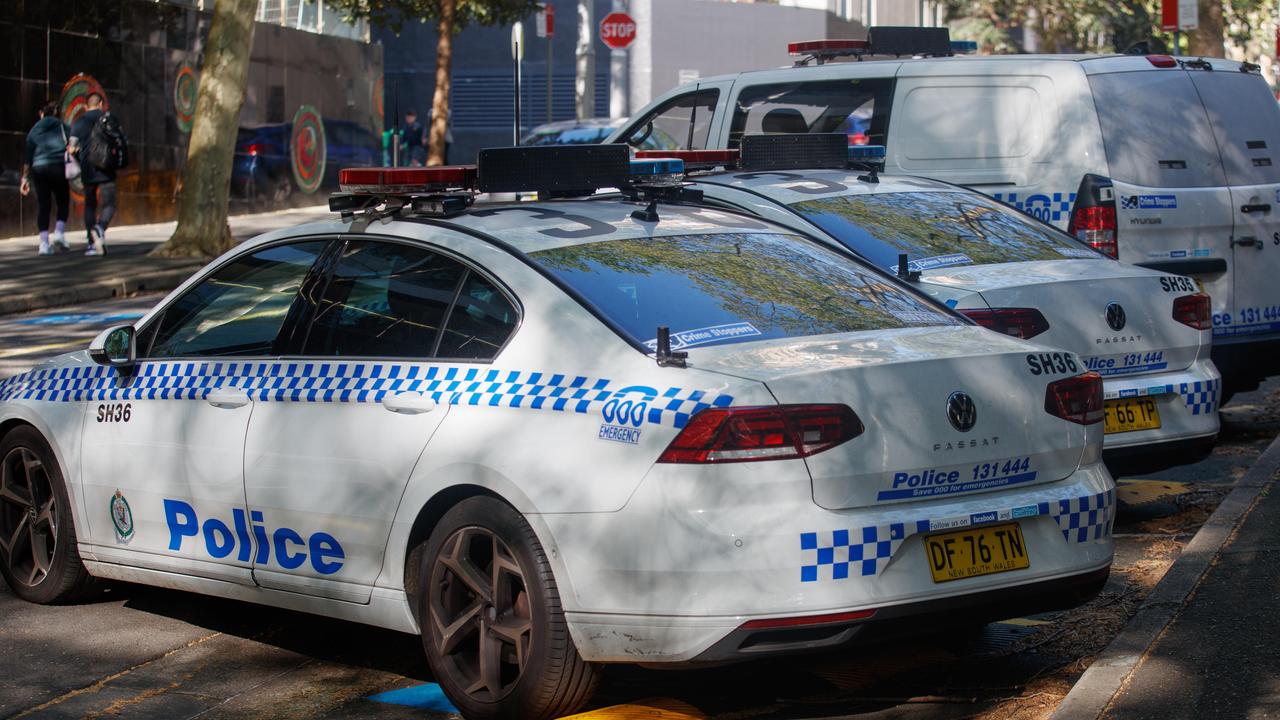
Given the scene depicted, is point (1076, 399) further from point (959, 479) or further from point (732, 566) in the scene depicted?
point (732, 566)

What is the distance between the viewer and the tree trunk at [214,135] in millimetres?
21578

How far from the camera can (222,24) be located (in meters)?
21.5

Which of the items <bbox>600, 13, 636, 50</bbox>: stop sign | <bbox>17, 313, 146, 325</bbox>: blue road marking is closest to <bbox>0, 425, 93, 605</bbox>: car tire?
<bbox>17, 313, 146, 325</bbox>: blue road marking

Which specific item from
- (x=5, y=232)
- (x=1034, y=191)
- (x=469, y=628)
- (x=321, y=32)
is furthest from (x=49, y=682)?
(x=321, y=32)

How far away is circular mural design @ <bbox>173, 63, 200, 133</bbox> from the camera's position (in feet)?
91.3

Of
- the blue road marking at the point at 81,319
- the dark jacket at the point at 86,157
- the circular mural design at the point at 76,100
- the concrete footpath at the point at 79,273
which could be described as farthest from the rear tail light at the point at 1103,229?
the circular mural design at the point at 76,100

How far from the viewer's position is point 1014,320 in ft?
23.8

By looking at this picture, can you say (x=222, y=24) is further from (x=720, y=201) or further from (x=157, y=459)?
(x=157, y=459)

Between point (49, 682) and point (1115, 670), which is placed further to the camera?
point (49, 682)

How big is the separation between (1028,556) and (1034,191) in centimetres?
516

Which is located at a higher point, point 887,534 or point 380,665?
point 887,534

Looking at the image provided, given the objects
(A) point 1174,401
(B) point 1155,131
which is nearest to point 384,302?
(A) point 1174,401

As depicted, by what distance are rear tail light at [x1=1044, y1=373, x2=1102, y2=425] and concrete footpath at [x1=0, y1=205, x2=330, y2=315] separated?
44.9 ft

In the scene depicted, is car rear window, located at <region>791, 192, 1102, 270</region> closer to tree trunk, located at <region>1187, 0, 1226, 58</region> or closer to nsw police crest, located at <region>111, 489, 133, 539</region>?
nsw police crest, located at <region>111, 489, 133, 539</region>
